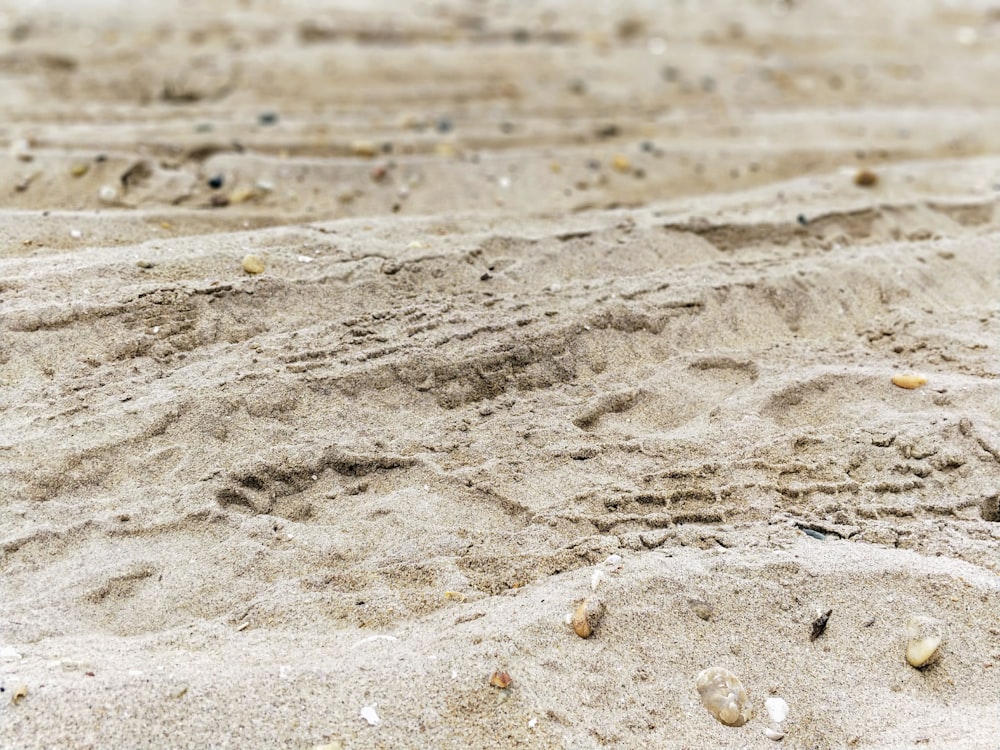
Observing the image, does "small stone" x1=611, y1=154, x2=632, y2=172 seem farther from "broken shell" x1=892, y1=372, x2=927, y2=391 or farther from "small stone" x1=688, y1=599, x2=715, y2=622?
"small stone" x1=688, y1=599, x2=715, y2=622

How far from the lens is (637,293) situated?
331cm

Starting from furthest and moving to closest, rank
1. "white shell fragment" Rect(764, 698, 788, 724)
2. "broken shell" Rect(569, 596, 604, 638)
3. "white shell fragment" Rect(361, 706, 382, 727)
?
"broken shell" Rect(569, 596, 604, 638) → "white shell fragment" Rect(764, 698, 788, 724) → "white shell fragment" Rect(361, 706, 382, 727)

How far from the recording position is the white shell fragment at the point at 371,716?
6.32 ft

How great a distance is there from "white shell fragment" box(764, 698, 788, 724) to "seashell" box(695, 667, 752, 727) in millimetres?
51

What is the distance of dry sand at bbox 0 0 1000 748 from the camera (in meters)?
2.03

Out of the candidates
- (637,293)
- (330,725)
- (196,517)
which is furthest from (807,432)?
(196,517)

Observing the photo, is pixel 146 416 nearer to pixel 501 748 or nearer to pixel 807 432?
pixel 501 748

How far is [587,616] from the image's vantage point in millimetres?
2146

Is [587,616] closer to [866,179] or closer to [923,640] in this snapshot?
[923,640]

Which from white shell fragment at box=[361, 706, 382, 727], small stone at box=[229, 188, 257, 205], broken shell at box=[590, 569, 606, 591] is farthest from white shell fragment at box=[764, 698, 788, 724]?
small stone at box=[229, 188, 257, 205]

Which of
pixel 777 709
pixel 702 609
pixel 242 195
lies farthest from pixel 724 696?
pixel 242 195

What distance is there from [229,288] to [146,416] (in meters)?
0.64

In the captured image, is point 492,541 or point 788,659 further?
point 492,541

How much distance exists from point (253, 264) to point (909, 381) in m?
2.44
